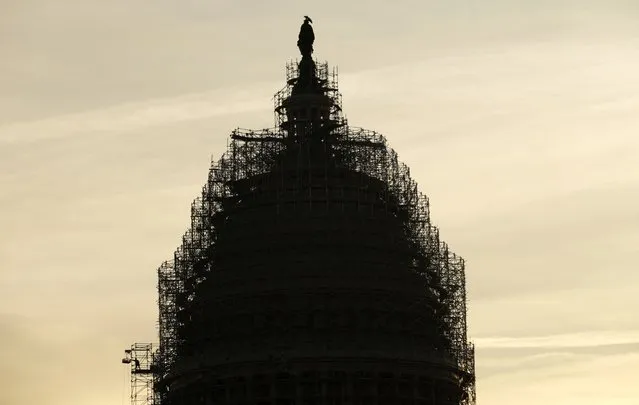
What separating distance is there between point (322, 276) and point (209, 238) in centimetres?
1305

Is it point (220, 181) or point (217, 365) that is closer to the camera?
point (217, 365)

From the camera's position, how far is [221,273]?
632 ft

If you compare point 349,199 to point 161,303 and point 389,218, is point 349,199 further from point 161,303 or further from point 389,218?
point 161,303

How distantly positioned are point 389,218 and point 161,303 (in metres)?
21.5

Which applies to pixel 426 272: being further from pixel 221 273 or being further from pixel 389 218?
pixel 221 273

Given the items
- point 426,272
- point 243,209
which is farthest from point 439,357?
point 243,209

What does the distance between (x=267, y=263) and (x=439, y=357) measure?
1647 cm

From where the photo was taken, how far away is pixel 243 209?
196 metres

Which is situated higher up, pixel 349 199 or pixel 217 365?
pixel 349 199

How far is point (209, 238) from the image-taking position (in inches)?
7785

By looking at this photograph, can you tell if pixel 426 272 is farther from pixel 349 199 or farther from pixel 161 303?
pixel 161 303

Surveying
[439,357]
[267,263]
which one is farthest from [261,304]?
[439,357]

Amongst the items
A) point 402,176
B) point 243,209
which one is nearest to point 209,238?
point 243,209

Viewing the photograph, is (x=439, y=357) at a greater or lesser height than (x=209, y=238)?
lesser
